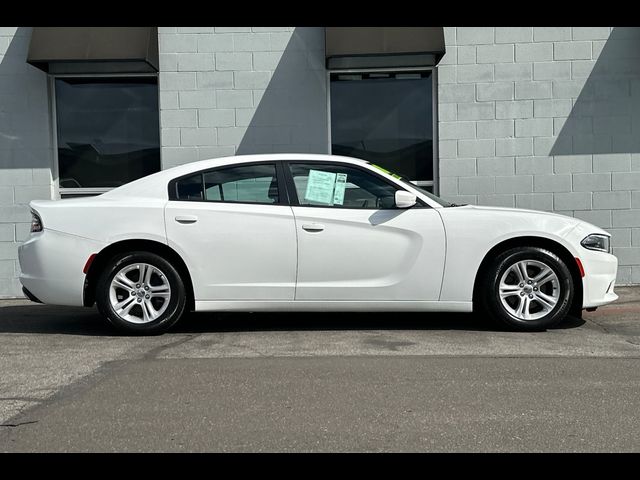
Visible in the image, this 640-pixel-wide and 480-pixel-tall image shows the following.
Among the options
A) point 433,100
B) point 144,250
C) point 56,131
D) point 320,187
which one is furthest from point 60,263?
point 433,100

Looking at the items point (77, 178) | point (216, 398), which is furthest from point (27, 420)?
point (77, 178)

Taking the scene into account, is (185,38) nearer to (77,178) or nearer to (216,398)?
(77,178)

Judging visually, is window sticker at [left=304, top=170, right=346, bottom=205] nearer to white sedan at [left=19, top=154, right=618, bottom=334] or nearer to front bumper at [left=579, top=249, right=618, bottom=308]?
white sedan at [left=19, top=154, right=618, bottom=334]

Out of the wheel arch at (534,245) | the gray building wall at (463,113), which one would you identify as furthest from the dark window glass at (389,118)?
the wheel arch at (534,245)

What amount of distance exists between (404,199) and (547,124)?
409 centimetres

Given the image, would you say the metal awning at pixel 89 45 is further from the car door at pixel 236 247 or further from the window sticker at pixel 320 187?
the window sticker at pixel 320 187

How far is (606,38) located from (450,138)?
94.2 inches

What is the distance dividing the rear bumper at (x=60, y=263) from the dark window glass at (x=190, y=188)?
83 cm

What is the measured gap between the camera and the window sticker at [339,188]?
6.14 m

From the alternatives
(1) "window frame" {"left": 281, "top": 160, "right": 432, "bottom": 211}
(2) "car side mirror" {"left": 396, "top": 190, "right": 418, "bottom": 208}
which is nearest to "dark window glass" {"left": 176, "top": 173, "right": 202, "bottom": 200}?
(1) "window frame" {"left": 281, "top": 160, "right": 432, "bottom": 211}

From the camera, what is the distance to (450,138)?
921 centimetres

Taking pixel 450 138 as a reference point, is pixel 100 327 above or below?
below

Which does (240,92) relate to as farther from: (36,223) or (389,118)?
(36,223)
